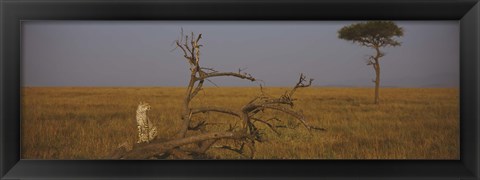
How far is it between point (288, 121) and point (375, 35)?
0.87 meters

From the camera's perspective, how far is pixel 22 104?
383cm

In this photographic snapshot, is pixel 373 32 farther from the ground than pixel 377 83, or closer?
farther from the ground

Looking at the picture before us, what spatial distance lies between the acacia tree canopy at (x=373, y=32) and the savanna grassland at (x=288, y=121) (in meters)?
0.34

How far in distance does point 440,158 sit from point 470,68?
2.19ft

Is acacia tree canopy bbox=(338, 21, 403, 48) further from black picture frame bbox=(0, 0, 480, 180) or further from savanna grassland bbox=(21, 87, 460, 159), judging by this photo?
savanna grassland bbox=(21, 87, 460, 159)

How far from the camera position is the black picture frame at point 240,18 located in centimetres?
371

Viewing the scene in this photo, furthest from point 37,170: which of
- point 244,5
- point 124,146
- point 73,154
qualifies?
point 244,5

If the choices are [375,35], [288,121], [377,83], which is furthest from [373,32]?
[288,121]

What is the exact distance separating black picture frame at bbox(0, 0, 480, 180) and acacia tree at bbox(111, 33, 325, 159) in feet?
0.30

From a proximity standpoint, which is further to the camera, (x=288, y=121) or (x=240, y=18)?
(x=288, y=121)

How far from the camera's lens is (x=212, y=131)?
3.94 meters

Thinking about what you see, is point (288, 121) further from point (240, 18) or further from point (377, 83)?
point (240, 18)

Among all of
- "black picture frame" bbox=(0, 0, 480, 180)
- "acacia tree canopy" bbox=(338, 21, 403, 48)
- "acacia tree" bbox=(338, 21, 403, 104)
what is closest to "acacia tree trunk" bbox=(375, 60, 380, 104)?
"acacia tree" bbox=(338, 21, 403, 104)

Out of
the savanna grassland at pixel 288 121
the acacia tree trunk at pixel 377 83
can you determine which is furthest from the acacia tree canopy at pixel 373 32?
the savanna grassland at pixel 288 121
